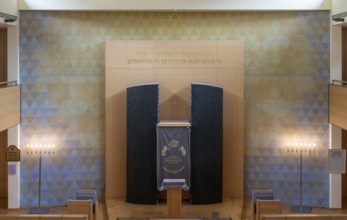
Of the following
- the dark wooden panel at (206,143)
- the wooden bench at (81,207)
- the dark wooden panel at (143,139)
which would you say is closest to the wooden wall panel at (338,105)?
the dark wooden panel at (206,143)

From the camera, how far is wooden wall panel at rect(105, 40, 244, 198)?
2261 cm

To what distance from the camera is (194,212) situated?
69.7ft

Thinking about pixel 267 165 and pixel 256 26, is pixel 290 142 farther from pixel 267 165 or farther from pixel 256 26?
pixel 256 26

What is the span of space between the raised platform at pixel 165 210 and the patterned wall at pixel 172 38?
146 cm

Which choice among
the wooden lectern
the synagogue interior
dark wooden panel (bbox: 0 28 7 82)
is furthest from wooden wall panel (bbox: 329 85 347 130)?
dark wooden panel (bbox: 0 28 7 82)

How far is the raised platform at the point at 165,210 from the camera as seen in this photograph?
68.4ft

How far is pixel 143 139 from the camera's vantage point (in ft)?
72.2

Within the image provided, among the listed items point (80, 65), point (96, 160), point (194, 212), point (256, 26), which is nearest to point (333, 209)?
point (194, 212)

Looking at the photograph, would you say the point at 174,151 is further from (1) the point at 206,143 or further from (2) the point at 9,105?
(2) the point at 9,105

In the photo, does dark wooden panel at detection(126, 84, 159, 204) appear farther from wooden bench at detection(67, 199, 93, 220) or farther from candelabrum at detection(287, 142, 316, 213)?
candelabrum at detection(287, 142, 316, 213)

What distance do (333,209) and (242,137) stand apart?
3749mm

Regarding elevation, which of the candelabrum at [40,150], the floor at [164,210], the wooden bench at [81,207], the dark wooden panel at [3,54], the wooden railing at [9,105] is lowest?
the floor at [164,210]

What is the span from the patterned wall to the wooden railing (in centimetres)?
50

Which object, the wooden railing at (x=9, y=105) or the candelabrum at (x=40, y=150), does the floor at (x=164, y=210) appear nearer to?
the candelabrum at (x=40, y=150)
